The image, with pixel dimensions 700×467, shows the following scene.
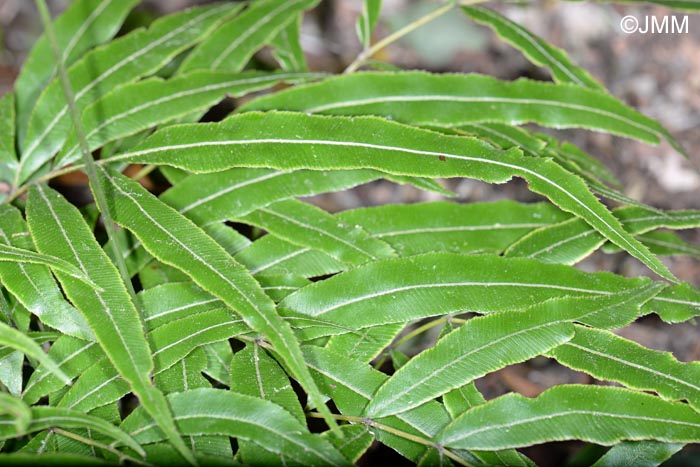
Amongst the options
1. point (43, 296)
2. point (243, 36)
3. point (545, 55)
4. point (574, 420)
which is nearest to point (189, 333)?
point (43, 296)

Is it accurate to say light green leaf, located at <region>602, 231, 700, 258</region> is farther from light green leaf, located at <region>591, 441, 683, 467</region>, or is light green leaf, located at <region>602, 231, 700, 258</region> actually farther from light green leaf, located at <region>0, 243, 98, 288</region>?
light green leaf, located at <region>0, 243, 98, 288</region>

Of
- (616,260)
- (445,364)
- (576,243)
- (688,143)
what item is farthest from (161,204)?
(688,143)

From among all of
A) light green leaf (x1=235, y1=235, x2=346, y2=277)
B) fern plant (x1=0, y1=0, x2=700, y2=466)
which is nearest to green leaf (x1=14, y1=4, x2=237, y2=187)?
fern plant (x1=0, y1=0, x2=700, y2=466)

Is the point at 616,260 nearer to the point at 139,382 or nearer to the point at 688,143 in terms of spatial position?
Result: the point at 688,143

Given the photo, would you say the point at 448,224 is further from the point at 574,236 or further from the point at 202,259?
the point at 202,259

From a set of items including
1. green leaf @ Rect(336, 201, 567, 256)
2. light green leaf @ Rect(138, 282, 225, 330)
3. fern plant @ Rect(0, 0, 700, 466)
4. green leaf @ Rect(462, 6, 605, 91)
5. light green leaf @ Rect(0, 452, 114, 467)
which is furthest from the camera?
green leaf @ Rect(462, 6, 605, 91)

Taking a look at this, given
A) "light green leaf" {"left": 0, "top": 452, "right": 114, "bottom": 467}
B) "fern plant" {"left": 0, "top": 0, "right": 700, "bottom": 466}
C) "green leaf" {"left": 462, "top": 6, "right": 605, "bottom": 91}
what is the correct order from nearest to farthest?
"light green leaf" {"left": 0, "top": 452, "right": 114, "bottom": 467} → "fern plant" {"left": 0, "top": 0, "right": 700, "bottom": 466} → "green leaf" {"left": 462, "top": 6, "right": 605, "bottom": 91}

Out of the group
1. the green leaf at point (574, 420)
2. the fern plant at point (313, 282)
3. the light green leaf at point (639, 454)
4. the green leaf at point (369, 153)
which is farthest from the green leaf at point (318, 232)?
the light green leaf at point (639, 454)
